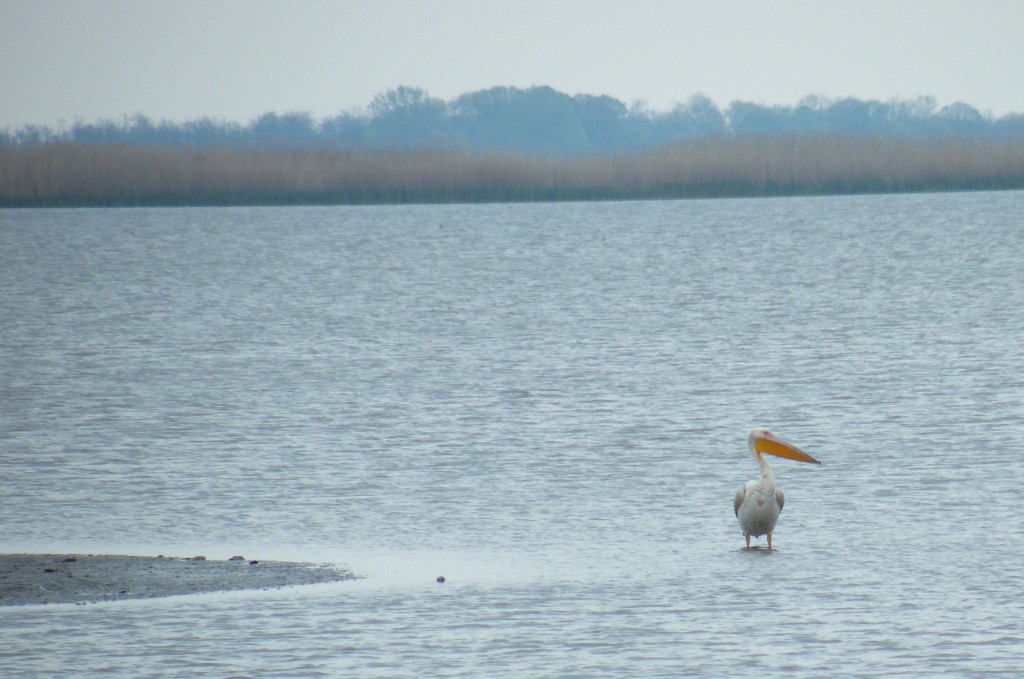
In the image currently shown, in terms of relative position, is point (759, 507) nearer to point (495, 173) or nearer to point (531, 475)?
point (531, 475)

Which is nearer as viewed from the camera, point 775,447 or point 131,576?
point 131,576

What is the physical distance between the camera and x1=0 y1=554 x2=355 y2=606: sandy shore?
28.5 feet

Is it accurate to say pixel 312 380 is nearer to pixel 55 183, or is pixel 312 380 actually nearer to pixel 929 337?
pixel 929 337

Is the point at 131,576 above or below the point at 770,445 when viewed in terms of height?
below

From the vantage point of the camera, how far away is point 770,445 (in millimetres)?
11164

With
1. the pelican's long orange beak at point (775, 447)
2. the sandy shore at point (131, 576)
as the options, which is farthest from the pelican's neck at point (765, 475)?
the sandy shore at point (131, 576)

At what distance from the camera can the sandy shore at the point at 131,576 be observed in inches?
342

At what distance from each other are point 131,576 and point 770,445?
4481 mm

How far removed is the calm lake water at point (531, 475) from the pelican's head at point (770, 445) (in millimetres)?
421

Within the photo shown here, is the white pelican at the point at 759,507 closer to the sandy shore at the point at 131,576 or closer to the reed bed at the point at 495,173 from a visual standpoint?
the sandy shore at the point at 131,576

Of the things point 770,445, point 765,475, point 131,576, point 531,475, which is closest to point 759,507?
point 765,475

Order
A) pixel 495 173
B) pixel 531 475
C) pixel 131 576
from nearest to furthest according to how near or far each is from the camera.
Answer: pixel 131 576, pixel 531 475, pixel 495 173

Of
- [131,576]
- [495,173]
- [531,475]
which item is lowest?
[531,475]

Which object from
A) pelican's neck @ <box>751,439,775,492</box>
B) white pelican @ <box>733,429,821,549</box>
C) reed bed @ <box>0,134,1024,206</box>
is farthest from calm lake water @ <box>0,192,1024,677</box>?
reed bed @ <box>0,134,1024,206</box>
